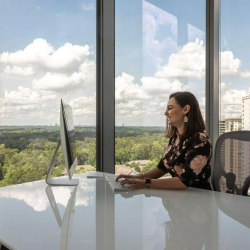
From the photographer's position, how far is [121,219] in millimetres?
1121

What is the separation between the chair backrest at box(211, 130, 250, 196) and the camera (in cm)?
195

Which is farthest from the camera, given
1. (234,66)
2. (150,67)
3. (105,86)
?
(234,66)

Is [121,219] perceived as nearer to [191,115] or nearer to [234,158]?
[191,115]

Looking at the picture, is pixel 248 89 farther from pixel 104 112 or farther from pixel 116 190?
pixel 116 190

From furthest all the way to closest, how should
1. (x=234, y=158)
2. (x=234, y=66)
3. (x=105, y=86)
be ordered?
(x=234, y=66)
(x=105, y=86)
(x=234, y=158)

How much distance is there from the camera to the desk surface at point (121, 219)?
0.90 m

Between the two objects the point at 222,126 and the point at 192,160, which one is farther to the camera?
the point at 222,126

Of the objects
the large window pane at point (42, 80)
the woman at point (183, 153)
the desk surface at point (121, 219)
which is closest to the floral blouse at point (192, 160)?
the woman at point (183, 153)

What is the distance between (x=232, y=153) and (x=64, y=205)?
49.5 inches

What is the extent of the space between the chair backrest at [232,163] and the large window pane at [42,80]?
1131mm

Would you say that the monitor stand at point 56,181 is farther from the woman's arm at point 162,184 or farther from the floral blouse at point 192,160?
the floral blouse at point 192,160

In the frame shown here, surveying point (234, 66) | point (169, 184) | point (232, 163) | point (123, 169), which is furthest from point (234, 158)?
point (234, 66)

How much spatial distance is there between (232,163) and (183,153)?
41 centimetres

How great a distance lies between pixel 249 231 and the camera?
39.4 inches
